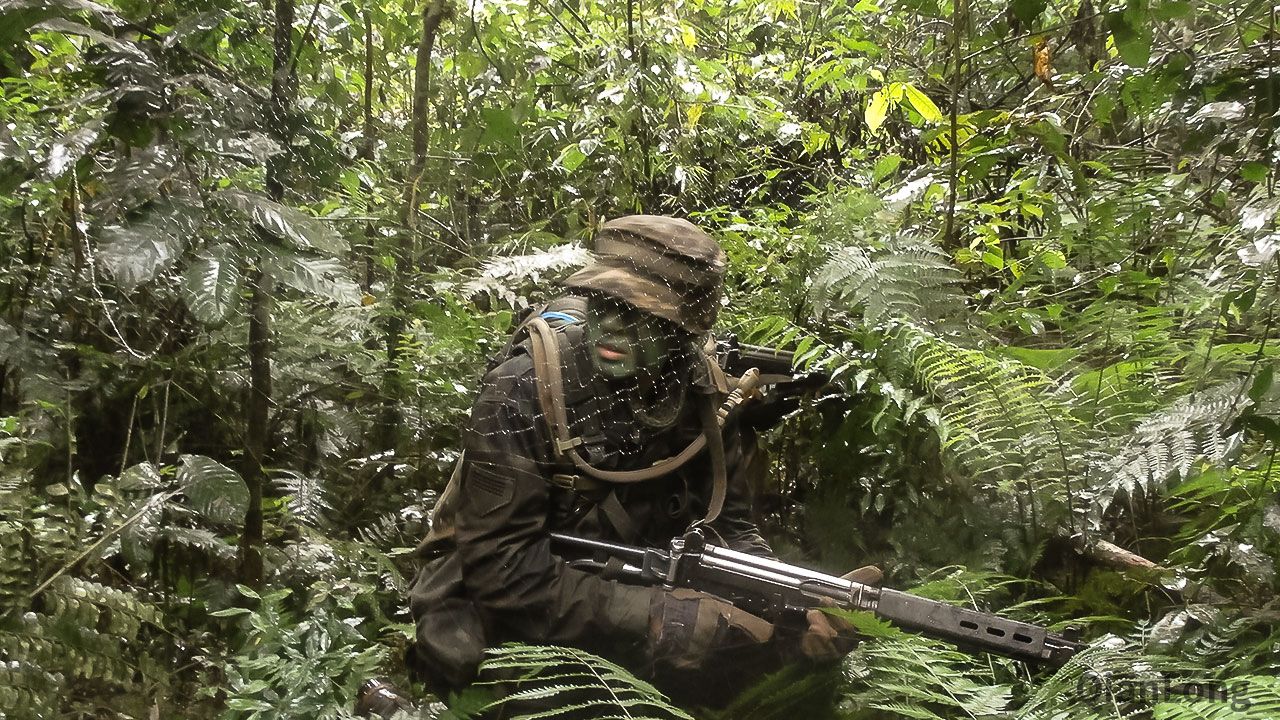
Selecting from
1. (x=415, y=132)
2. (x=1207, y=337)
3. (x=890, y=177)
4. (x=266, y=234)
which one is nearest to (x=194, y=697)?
(x=266, y=234)

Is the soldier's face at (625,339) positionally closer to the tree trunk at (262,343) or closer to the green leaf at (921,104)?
the tree trunk at (262,343)

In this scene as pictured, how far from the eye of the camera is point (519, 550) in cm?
126

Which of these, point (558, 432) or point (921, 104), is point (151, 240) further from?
point (921, 104)

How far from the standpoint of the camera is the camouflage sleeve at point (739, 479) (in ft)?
4.40

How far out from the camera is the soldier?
1.17 metres

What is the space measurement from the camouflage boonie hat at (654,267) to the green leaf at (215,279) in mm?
492

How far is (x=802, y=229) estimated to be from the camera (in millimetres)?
1449

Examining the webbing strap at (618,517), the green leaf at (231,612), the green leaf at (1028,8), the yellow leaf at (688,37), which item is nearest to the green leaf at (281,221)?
the green leaf at (231,612)

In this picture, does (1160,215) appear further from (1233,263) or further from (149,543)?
(149,543)

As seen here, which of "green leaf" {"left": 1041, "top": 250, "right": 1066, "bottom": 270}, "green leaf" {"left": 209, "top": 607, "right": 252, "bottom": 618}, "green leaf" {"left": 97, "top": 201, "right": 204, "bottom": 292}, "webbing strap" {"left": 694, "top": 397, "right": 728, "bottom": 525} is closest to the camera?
"green leaf" {"left": 97, "top": 201, "right": 204, "bottom": 292}

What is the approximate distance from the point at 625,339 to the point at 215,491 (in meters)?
0.59

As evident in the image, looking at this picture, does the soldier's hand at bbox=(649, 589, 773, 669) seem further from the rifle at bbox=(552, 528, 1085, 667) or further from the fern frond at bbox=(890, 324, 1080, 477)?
the fern frond at bbox=(890, 324, 1080, 477)

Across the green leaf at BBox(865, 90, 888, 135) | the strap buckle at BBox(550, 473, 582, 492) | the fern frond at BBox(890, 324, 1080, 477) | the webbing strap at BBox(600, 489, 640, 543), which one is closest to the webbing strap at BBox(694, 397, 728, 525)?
the webbing strap at BBox(600, 489, 640, 543)

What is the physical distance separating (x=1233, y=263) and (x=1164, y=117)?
27cm
